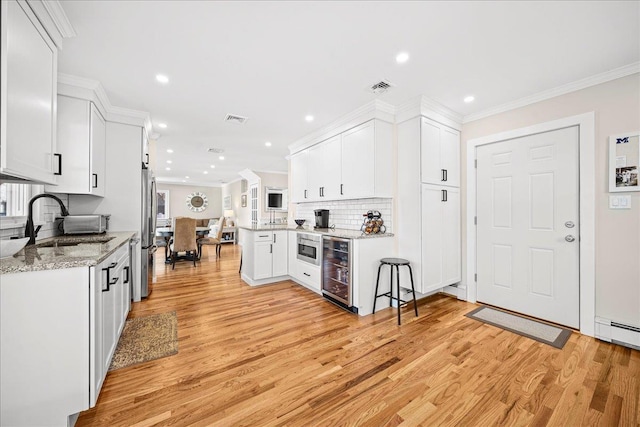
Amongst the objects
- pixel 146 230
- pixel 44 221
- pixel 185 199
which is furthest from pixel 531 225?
pixel 185 199

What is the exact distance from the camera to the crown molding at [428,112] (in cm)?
298

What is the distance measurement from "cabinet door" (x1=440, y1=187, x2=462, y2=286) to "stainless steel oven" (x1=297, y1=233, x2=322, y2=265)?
1.61 metres

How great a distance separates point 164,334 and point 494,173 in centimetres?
406

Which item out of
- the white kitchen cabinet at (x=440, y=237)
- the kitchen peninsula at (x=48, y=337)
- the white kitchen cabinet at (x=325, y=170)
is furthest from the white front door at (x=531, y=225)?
the kitchen peninsula at (x=48, y=337)

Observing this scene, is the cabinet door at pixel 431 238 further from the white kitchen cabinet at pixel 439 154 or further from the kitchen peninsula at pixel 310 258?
the kitchen peninsula at pixel 310 258

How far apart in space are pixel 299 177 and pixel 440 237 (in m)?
2.69

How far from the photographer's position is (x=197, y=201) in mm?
10594

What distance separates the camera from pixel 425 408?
155 centimetres

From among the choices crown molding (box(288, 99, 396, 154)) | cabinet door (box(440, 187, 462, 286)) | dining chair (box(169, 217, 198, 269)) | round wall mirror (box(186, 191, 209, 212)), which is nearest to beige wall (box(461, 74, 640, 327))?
cabinet door (box(440, 187, 462, 286))

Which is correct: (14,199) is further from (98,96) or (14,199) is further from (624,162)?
(624,162)

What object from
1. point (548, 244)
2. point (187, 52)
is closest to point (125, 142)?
point (187, 52)

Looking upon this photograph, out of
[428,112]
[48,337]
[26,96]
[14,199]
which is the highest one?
[428,112]

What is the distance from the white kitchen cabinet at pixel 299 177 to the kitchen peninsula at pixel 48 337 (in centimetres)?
344

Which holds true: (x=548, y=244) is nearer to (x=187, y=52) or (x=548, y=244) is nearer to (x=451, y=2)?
(x=451, y=2)
